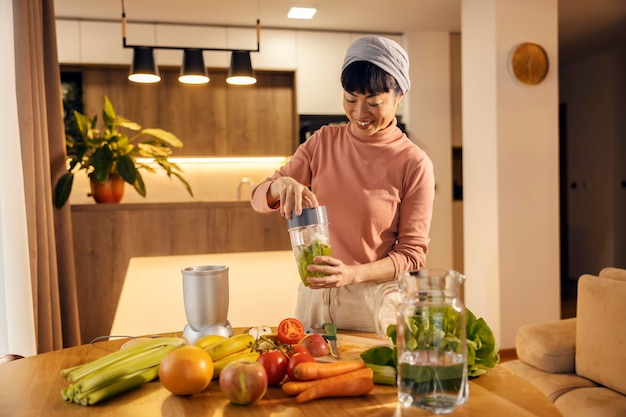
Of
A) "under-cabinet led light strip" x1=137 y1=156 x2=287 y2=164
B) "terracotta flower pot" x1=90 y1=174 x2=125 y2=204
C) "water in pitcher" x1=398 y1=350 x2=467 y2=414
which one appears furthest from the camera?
"under-cabinet led light strip" x1=137 y1=156 x2=287 y2=164

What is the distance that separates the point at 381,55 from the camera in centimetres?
154

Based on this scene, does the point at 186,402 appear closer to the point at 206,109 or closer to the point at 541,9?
the point at 541,9

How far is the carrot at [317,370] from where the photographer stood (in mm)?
1171

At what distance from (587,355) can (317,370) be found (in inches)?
70.8

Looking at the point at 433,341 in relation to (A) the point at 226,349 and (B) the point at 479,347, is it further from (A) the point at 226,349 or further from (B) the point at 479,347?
(A) the point at 226,349

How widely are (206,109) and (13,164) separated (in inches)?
126

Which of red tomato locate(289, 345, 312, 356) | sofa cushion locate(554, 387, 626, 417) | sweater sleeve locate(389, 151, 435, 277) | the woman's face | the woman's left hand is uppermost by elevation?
the woman's face

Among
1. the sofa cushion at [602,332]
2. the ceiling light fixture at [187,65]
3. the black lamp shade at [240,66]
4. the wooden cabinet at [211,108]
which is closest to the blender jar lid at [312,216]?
the sofa cushion at [602,332]

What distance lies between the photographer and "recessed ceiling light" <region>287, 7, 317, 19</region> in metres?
5.27

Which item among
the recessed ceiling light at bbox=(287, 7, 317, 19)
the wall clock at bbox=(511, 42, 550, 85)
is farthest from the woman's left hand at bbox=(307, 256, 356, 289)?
the recessed ceiling light at bbox=(287, 7, 317, 19)

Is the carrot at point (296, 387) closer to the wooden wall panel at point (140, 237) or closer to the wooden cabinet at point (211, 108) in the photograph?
the wooden wall panel at point (140, 237)

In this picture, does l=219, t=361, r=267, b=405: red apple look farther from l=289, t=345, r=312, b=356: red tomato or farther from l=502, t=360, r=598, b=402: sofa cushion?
l=502, t=360, r=598, b=402: sofa cushion

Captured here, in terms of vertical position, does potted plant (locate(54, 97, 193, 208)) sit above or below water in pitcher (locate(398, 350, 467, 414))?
above

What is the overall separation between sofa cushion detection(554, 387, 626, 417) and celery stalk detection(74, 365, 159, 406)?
164cm
